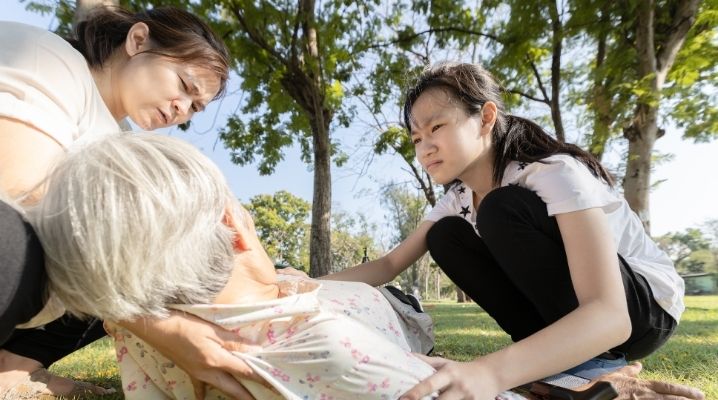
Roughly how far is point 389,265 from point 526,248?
0.78m

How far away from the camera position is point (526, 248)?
5.83ft

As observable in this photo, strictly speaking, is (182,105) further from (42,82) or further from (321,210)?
(321,210)

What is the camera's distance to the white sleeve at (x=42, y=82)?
135 cm

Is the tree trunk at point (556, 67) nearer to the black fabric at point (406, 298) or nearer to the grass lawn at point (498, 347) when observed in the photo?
the grass lawn at point (498, 347)

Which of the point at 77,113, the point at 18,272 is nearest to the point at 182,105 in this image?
the point at 77,113

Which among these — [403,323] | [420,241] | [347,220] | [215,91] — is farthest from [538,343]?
[347,220]

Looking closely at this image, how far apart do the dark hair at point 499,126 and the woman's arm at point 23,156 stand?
1439 millimetres

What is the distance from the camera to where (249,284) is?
1.40 m

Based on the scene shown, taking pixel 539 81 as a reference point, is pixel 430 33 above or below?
above

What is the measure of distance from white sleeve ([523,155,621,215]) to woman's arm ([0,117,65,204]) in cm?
150

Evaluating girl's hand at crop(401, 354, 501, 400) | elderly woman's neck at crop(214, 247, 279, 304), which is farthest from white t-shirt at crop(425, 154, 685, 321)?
elderly woman's neck at crop(214, 247, 279, 304)

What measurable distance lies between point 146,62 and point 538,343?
1721 millimetres

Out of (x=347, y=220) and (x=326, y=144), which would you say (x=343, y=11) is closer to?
(x=326, y=144)

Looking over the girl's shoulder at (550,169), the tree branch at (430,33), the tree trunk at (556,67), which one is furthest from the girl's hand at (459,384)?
the tree branch at (430,33)
